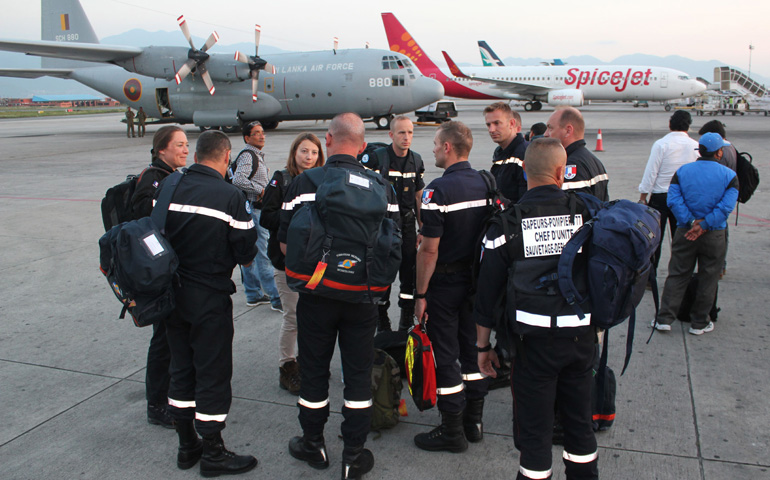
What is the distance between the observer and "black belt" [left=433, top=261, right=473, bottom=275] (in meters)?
3.57

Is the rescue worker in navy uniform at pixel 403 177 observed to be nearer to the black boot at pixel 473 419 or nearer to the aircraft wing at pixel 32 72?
the black boot at pixel 473 419

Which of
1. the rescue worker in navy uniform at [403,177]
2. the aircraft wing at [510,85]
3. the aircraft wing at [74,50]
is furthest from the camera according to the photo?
the aircraft wing at [510,85]

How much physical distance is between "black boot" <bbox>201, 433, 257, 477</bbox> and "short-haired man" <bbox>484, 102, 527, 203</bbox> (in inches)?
123

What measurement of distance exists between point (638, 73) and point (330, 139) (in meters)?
41.1

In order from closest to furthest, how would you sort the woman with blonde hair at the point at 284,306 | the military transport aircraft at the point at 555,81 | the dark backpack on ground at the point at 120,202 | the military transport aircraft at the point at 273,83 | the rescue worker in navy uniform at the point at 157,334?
1. the rescue worker in navy uniform at the point at 157,334
2. the dark backpack on ground at the point at 120,202
3. the woman with blonde hair at the point at 284,306
4. the military transport aircraft at the point at 273,83
5. the military transport aircraft at the point at 555,81

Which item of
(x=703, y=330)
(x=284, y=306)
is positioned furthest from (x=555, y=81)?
(x=284, y=306)

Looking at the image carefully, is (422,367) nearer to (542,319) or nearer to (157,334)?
(542,319)

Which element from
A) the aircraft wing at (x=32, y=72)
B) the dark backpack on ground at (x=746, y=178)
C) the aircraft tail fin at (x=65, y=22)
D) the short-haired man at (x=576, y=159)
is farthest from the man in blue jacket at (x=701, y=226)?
the aircraft tail fin at (x=65, y=22)

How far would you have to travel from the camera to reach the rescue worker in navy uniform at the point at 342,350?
124 inches

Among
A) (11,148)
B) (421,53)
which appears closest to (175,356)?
(11,148)

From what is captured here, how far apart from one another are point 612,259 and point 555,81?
43.3 m

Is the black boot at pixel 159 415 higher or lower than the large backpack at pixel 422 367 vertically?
lower

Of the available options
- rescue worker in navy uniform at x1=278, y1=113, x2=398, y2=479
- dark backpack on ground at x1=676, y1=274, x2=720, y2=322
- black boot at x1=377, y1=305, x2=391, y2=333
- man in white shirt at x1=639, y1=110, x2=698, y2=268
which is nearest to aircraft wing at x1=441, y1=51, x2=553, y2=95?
man in white shirt at x1=639, y1=110, x2=698, y2=268

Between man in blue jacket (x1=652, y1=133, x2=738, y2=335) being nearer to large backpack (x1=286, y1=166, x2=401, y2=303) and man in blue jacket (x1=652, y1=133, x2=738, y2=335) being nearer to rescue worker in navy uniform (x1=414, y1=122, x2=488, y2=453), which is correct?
rescue worker in navy uniform (x1=414, y1=122, x2=488, y2=453)
